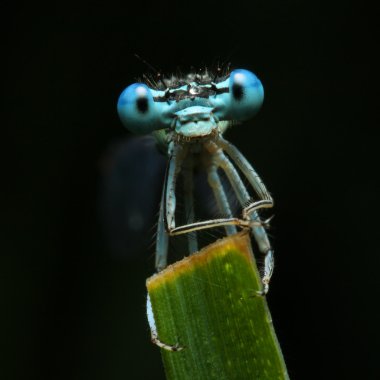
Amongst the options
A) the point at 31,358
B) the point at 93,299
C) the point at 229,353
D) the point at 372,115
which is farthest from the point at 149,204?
the point at 229,353

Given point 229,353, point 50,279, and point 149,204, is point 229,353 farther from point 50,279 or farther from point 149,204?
point 50,279

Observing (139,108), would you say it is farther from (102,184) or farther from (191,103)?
(102,184)

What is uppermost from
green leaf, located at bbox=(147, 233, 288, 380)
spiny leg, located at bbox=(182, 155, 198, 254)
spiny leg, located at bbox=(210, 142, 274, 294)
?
spiny leg, located at bbox=(182, 155, 198, 254)

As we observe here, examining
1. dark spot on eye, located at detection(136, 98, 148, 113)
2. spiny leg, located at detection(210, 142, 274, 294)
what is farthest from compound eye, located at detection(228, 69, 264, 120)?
dark spot on eye, located at detection(136, 98, 148, 113)

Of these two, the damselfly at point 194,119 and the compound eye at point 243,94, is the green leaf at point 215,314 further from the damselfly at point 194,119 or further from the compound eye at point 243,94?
the compound eye at point 243,94

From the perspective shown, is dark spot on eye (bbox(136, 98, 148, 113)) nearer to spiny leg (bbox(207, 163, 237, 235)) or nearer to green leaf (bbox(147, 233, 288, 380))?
spiny leg (bbox(207, 163, 237, 235))
